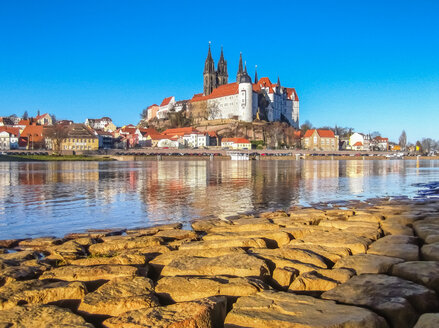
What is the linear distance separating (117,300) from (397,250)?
16.2 feet

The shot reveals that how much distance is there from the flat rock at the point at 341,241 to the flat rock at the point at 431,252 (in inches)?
38.8

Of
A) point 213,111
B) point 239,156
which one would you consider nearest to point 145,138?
point 213,111

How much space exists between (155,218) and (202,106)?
15713 centimetres

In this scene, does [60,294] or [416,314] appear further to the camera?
[60,294]

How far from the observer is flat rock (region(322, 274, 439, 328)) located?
4.29m

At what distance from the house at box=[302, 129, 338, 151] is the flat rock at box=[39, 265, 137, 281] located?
156 meters

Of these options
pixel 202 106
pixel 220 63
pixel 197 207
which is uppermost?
pixel 220 63

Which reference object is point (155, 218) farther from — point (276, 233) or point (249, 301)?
point (249, 301)

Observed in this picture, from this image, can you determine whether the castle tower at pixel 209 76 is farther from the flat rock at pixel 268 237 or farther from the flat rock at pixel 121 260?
the flat rock at pixel 121 260

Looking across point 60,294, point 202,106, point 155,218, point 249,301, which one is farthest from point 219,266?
point 202,106

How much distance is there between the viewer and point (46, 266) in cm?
683

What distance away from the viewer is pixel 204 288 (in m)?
5.15

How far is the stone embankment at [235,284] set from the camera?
425cm

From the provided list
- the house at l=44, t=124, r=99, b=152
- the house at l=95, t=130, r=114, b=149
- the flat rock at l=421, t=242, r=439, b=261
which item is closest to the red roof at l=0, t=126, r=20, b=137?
the house at l=44, t=124, r=99, b=152
